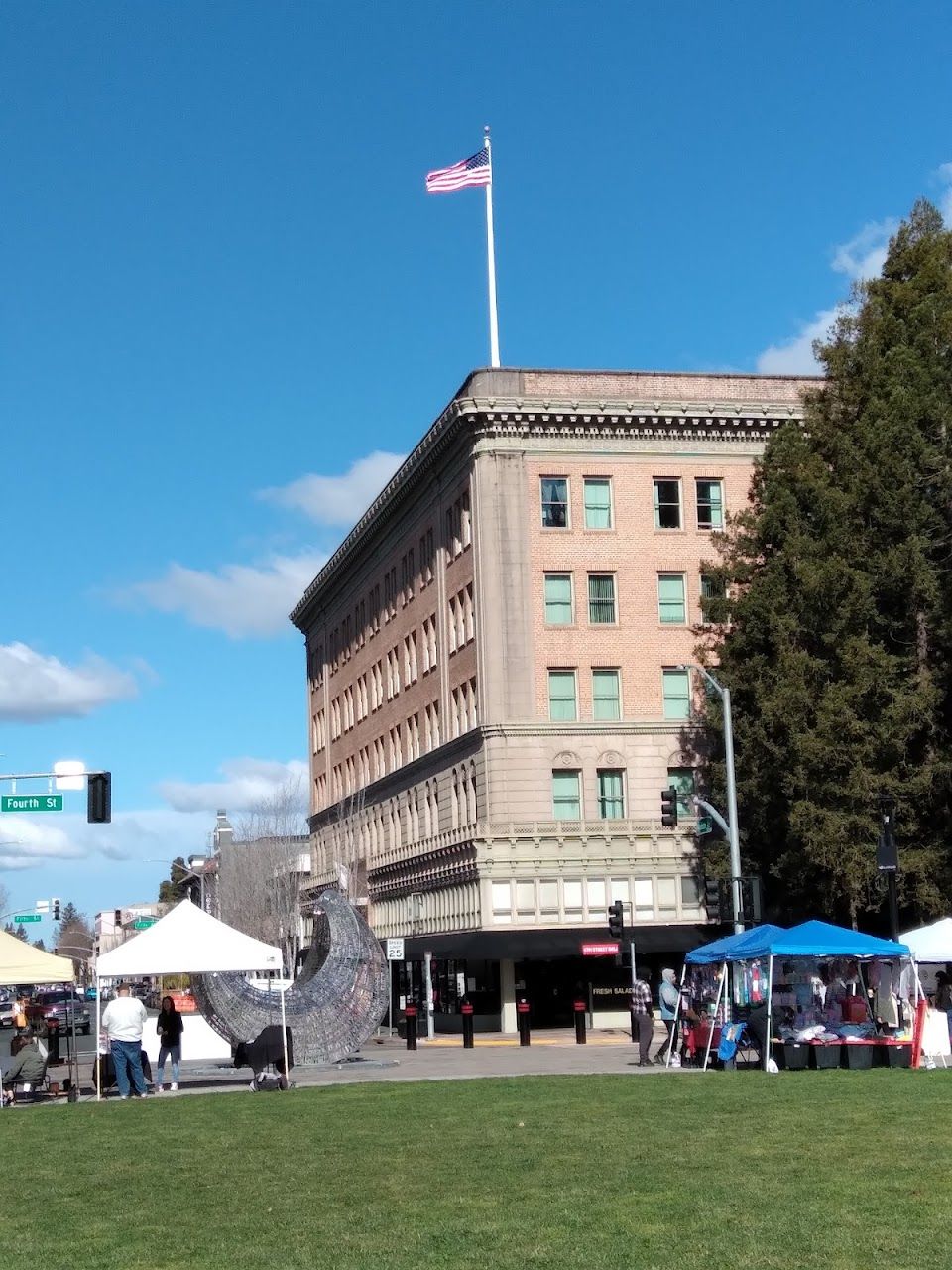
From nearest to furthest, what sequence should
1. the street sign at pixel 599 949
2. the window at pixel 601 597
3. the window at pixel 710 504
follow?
the street sign at pixel 599 949 → the window at pixel 601 597 → the window at pixel 710 504

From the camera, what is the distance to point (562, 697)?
59.9 meters

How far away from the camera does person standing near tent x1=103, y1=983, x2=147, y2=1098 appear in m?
28.4

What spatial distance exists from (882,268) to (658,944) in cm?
2248

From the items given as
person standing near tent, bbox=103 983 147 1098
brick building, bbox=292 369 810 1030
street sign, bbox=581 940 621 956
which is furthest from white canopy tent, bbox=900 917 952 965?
brick building, bbox=292 369 810 1030

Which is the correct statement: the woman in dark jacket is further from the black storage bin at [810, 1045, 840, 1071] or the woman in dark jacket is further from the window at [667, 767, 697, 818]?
the window at [667, 767, 697, 818]

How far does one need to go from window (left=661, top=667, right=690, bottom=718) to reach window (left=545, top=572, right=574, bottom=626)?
4.07 m

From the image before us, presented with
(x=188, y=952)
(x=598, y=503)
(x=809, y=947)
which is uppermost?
(x=598, y=503)

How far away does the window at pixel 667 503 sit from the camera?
6128 cm

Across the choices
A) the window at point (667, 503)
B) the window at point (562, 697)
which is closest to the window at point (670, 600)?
the window at point (667, 503)

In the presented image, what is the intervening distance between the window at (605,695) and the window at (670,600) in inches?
113

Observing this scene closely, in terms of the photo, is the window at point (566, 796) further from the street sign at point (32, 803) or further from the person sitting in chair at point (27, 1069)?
the person sitting in chair at point (27, 1069)

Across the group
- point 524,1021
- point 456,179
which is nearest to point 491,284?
point 456,179

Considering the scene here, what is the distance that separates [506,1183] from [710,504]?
1924 inches

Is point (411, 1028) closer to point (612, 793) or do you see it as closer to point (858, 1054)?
point (612, 793)
